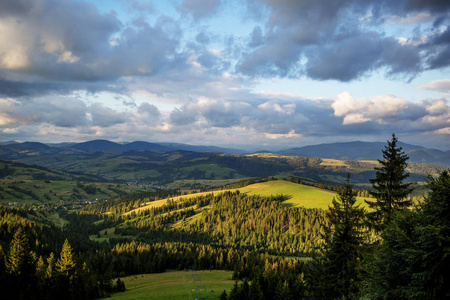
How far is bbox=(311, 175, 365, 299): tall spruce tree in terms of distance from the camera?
33156 mm

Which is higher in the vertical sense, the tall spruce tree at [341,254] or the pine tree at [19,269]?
the tall spruce tree at [341,254]

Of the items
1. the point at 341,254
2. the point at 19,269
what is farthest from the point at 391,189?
the point at 19,269

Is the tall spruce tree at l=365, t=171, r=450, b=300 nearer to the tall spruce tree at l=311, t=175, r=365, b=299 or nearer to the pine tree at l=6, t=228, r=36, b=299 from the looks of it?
the tall spruce tree at l=311, t=175, r=365, b=299

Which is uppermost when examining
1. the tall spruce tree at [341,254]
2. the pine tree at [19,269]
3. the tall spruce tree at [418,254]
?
the tall spruce tree at [418,254]

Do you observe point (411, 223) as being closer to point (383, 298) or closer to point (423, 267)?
point (423, 267)

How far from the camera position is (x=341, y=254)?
34.3m

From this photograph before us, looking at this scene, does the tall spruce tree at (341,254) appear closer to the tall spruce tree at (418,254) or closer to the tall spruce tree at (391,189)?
the tall spruce tree at (391,189)

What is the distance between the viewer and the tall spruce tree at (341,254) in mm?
33156

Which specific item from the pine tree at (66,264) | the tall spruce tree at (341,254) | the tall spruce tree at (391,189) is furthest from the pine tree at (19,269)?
the tall spruce tree at (391,189)

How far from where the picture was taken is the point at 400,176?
3612cm

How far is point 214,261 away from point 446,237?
473 ft

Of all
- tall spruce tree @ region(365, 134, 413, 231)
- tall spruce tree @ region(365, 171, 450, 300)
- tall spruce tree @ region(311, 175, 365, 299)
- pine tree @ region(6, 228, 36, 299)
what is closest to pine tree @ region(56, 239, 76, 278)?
pine tree @ region(6, 228, 36, 299)

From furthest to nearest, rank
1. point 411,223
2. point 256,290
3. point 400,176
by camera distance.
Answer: point 256,290 → point 400,176 → point 411,223

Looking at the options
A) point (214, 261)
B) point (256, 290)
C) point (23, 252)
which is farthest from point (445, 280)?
point (214, 261)
